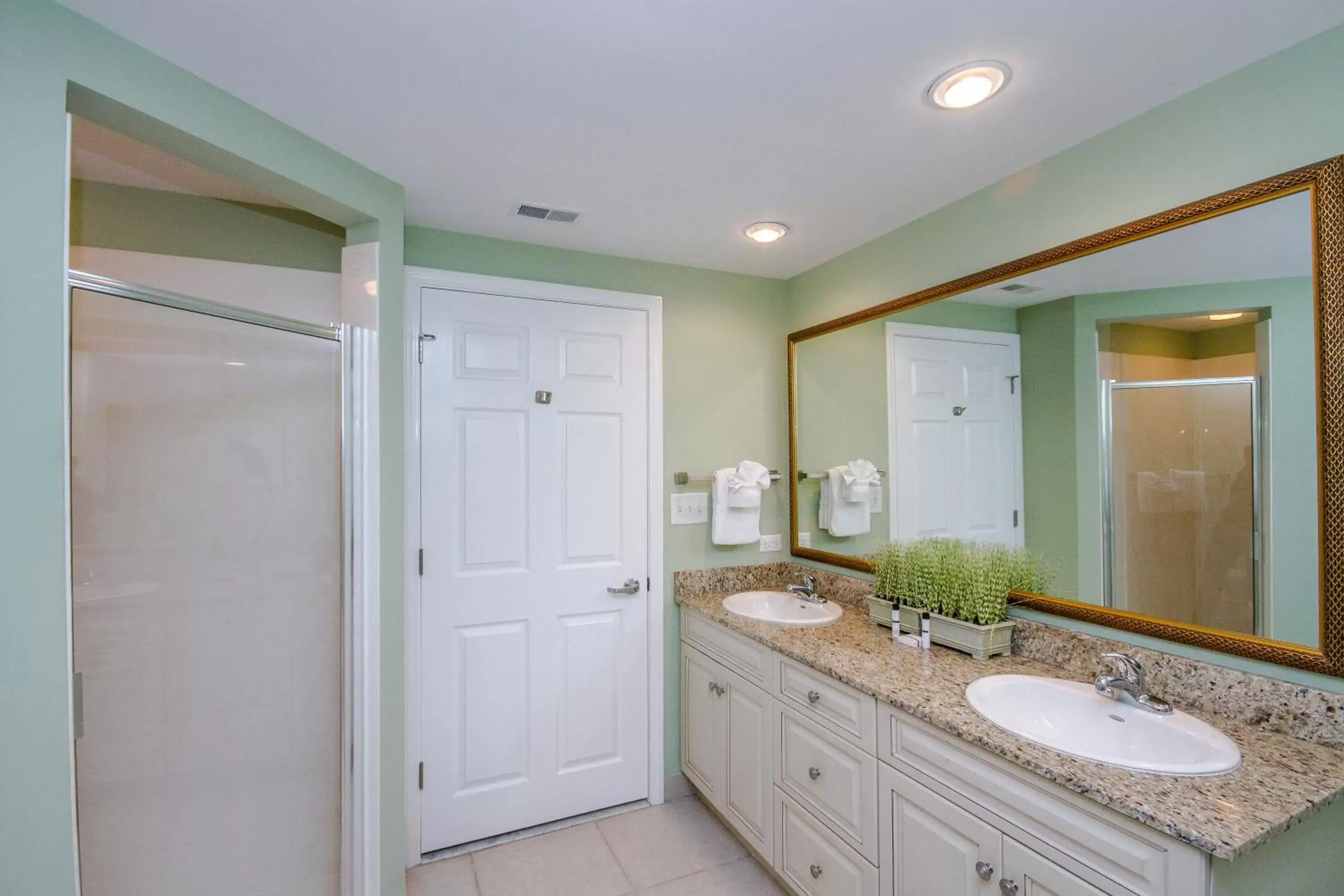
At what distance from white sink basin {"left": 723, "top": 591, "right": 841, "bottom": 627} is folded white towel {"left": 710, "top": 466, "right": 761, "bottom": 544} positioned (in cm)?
25

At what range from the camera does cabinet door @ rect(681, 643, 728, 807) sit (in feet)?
7.68

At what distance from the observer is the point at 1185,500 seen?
1484mm

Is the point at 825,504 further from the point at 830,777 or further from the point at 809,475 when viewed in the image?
the point at 830,777

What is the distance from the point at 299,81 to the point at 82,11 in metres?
0.36

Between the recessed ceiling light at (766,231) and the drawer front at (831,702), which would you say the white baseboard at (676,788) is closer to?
the drawer front at (831,702)

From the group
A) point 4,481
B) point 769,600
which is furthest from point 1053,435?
point 4,481

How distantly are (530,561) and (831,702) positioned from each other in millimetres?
1250

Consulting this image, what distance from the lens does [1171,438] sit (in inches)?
59.5

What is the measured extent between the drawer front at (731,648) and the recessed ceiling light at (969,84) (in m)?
1.66

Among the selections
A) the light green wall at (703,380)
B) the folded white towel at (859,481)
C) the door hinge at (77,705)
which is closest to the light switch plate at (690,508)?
the light green wall at (703,380)

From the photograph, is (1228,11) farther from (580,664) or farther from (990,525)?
(580,664)

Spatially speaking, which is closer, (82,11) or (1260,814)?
(1260,814)

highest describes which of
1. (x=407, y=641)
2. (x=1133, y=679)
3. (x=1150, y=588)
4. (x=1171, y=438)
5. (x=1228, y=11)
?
(x=1228, y=11)

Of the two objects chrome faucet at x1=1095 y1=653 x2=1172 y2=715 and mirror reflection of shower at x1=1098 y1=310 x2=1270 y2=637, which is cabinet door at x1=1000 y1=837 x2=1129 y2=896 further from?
mirror reflection of shower at x1=1098 y1=310 x2=1270 y2=637
